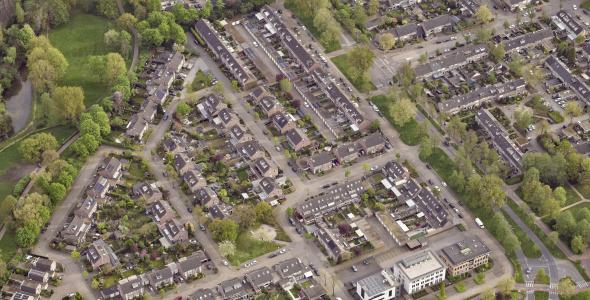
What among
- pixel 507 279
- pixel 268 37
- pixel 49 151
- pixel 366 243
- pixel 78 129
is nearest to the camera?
pixel 507 279

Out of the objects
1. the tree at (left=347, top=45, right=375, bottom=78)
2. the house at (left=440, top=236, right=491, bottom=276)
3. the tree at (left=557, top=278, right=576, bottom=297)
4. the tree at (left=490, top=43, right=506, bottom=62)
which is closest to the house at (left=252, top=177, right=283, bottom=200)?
the house at (left=440, top=236, right=491, bottom=276)

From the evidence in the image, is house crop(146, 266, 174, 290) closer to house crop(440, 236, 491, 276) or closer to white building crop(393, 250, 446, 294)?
white building crop(393, 250, 446, 294)

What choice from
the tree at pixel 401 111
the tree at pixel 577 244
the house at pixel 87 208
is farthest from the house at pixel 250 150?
the tree at pixel 577 244

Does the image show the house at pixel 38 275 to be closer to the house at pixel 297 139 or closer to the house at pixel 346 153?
the house at pixel 297 139

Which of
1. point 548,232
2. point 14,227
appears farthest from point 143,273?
point 548,232

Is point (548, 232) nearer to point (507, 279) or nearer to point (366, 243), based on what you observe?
point (507, 279)
